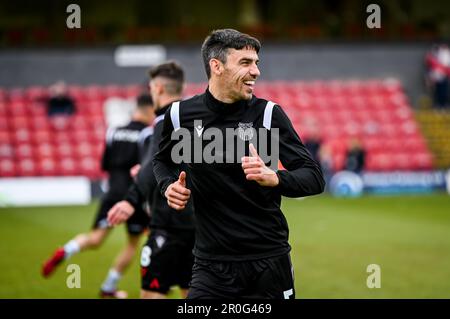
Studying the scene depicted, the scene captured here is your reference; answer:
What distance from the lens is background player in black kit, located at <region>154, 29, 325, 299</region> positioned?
16.1 ft

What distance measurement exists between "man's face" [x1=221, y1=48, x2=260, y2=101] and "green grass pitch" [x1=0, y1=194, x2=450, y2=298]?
4.76 meters

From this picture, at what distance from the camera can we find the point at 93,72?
28.0 metres

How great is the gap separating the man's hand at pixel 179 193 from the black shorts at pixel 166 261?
1.89 m

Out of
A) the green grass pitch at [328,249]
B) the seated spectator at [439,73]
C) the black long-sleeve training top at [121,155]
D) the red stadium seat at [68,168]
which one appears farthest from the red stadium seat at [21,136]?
the black long-sleeve training top at [121,155]

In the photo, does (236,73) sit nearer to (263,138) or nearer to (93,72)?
(263,138)

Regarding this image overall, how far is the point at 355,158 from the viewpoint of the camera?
24.2 meters

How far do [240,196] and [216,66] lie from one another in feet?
2.95

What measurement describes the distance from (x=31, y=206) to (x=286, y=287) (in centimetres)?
1758

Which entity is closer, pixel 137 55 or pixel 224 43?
pixel 224 43

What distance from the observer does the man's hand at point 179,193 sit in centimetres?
481

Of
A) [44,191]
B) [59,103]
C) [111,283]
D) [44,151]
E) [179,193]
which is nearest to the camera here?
[179,193]

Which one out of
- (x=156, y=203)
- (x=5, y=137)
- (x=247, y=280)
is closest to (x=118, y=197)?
(x=156, y=203)

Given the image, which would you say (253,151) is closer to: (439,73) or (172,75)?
(172,75)

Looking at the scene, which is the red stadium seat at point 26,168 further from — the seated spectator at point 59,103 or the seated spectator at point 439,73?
the seated spectator at point 439,73
